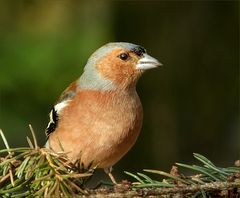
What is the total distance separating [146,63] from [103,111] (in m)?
0.61

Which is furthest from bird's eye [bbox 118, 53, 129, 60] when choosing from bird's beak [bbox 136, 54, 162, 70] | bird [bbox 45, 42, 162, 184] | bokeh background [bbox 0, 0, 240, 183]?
bokeh background [bbox 0, 0, 240, 183]

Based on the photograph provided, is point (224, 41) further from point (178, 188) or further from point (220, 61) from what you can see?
point (178, 188)

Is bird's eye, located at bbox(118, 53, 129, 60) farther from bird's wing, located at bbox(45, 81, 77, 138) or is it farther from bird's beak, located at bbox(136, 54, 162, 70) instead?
bird's wing, located at bbox(45, 81, 77, 138)

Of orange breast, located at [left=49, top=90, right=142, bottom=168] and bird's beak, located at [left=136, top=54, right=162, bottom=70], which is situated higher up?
bird's beak, located at [left=136, top=54, right=162, bottom=70]

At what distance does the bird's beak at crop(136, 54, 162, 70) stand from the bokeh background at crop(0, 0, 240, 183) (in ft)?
10.8

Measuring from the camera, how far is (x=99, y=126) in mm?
3760

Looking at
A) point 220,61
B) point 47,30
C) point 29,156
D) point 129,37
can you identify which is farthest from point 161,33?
point 29,156

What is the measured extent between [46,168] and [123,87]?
2141 mm

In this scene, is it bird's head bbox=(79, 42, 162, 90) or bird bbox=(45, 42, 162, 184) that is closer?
bird bbox=(45, 42, 162, 184)

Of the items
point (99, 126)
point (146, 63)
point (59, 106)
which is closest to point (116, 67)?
point (146, 63)

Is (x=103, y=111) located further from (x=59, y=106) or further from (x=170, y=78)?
(x=170, y=78)

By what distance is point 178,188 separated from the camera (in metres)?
2.22

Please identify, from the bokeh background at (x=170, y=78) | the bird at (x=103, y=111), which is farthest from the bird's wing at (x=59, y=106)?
the bokeh background at (x=170, y=78)

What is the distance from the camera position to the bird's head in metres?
4.29
